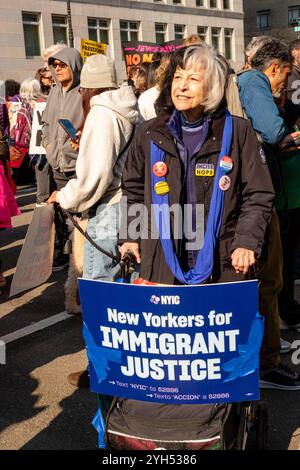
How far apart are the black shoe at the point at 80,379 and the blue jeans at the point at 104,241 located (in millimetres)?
622

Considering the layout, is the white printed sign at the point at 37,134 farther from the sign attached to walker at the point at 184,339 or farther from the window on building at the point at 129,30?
the window on building at the point at 129,30

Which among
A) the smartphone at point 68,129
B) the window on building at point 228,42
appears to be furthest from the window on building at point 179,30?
the smartphone at point 68,129

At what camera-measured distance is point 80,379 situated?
3680mm

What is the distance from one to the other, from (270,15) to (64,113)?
65554 mm

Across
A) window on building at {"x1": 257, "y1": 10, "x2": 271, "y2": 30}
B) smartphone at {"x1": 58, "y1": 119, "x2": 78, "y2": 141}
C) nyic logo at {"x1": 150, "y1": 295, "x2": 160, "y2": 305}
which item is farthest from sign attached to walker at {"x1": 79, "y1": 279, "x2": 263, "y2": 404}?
window on building at {"x1": 257, "y1": 10, "x2": 271, "y2": 30}

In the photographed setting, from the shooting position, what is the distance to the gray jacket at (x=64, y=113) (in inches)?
181

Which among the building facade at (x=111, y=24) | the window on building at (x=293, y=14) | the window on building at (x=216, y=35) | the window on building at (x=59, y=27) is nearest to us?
the building facade at (x=111, y=24)

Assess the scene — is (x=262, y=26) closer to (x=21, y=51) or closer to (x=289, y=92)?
(x=21, y=51)

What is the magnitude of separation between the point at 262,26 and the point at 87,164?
66673mm

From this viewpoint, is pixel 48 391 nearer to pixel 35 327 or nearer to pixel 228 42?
pixel 35 327

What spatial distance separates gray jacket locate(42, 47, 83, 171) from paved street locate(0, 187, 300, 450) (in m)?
1.25

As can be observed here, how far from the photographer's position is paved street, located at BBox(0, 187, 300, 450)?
311 cm

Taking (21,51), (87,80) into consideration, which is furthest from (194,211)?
(21,51)

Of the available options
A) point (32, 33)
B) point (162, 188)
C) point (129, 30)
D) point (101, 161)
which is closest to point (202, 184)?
point (162, 188)
